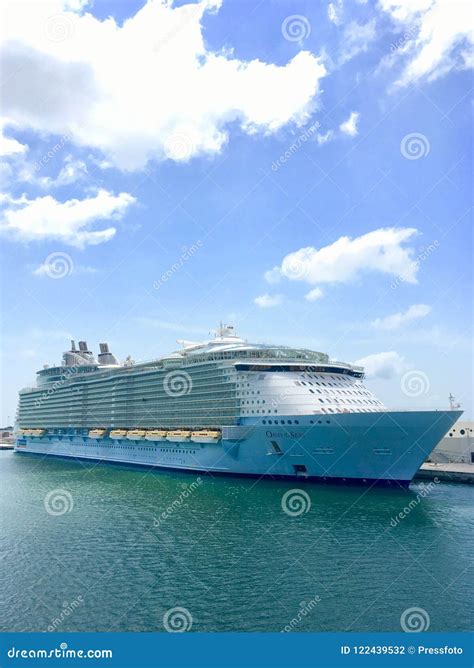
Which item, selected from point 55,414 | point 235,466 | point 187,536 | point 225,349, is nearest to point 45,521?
point 187,536

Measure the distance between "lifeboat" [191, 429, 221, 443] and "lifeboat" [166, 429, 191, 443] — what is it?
0.89 meters

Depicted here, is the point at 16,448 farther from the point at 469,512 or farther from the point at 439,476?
the point at 469,512

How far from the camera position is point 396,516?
26.2 m

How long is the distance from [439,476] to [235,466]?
1704cm

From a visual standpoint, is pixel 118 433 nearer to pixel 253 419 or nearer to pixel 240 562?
pixel 253 419

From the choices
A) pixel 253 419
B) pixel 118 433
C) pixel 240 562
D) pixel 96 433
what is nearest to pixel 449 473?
pixel 253 419

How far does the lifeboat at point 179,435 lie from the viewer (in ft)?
144

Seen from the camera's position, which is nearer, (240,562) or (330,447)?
(240,562)

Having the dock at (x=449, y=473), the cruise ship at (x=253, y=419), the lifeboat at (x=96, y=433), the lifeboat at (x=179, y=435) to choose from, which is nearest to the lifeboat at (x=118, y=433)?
the cruise ship at (x=253, y=419)

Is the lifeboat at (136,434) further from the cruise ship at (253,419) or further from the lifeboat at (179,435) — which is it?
the lifeboat at (179,435)

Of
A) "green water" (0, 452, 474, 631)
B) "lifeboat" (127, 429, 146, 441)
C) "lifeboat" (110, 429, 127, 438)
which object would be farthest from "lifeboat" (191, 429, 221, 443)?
"lifeboat" (110, 429, 127, 438)

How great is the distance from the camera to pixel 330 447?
34.2 meters

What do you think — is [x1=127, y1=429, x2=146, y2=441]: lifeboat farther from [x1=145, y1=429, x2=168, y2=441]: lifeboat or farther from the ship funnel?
the ship funnel

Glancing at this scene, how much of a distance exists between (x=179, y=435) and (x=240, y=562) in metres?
25.9
